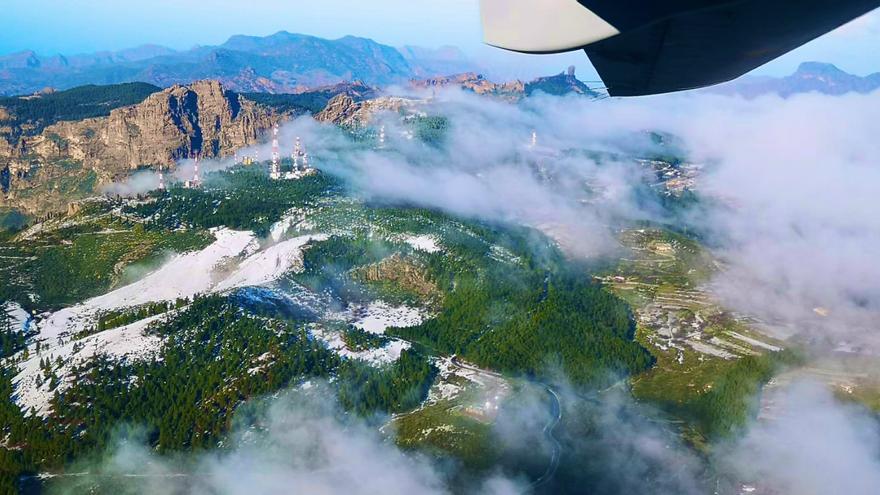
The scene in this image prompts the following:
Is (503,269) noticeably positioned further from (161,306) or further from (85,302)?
(85,302)

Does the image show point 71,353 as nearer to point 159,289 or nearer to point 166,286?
point 159,289

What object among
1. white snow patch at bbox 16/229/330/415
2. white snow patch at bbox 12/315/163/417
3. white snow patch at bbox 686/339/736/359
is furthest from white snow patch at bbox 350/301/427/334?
white snow patch at bbox 686/339/736/359

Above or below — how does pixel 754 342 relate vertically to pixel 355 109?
below

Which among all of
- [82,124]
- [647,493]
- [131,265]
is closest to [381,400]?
[647,493]

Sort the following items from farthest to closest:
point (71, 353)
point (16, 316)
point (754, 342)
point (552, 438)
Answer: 1. point (754, 342)
2. point (16, 316)
3. point (71, 353)
4. point (552, 438)

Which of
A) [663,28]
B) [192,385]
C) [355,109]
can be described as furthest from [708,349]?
[355,109]

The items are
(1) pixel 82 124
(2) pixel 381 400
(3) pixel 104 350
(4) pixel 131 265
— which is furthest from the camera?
(1) pixel 82 124

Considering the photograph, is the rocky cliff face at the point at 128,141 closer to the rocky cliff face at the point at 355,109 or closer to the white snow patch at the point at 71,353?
the rocky cliff face at the point at 355,109

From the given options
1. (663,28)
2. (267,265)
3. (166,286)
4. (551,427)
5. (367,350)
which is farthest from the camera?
(267,265)
